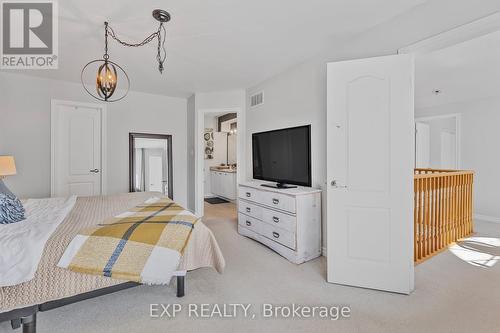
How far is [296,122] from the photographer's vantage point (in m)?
3.40

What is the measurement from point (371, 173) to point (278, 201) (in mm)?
1147

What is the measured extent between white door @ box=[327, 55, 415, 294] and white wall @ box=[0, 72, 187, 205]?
12.6 ft

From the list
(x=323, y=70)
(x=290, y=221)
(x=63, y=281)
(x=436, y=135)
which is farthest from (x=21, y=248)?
(x=436, y=135)

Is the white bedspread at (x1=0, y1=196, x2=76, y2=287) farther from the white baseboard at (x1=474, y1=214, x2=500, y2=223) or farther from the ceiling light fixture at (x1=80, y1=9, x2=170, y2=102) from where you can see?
the white baseboard at (x1=474, y1=214, x2=500, y2=223)

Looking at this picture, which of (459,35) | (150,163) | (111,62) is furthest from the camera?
(150,163)

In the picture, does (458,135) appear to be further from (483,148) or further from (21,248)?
(21,248)

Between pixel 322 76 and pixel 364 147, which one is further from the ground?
pixel 322 76

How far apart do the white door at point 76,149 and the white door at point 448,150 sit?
7117 millimetres

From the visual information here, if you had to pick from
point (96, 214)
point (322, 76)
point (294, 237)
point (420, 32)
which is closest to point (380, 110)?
point (420, 32)

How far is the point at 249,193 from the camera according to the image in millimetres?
3586

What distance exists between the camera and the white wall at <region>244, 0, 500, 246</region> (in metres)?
1.93

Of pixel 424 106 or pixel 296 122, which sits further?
pixel 424 106

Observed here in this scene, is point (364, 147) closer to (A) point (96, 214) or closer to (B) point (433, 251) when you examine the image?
(B) point (433, 251)

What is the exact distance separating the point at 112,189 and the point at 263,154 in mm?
2934
